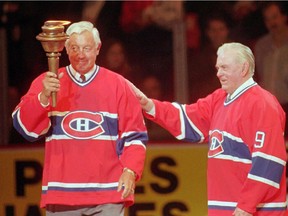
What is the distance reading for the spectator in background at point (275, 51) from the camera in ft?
20.7

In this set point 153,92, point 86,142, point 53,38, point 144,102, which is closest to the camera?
point 53,38

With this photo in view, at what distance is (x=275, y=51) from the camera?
20.8 feet

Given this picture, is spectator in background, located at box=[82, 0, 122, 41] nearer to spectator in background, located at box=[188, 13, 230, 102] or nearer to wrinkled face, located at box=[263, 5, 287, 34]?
spectator in background, located at box=[188, 13, 230, 102]

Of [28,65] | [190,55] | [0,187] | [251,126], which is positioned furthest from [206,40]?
[251,126]

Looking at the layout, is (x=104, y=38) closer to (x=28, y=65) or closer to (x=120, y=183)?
(x=28, y=65)

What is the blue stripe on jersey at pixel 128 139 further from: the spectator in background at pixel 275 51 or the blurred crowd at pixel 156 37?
the spectator in background at pixel 275 51

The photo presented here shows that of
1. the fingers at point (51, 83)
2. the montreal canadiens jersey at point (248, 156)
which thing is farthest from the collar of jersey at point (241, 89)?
the fingers at point (51, 83)

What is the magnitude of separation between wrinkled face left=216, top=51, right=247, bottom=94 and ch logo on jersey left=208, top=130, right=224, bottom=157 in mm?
214

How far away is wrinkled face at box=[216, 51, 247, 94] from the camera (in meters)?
4.57

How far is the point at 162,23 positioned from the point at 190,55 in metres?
0.27

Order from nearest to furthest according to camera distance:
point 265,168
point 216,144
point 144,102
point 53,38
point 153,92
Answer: point 53,38 < point 265,168 < point 216,144 < point 144,102 < point 153,92

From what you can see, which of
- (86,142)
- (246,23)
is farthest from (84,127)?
(246,23)

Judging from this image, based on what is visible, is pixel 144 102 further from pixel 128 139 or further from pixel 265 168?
pixel 265 168

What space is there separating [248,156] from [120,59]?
2107 millimetres
